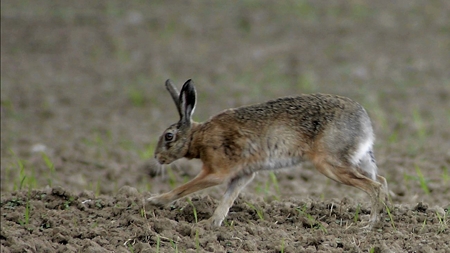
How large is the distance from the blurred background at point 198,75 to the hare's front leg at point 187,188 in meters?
1.34

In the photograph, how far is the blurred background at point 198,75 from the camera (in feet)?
27.8

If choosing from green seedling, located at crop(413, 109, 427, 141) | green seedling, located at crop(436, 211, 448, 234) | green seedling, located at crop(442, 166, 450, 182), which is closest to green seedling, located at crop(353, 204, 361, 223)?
green seedling, located at crop(436, 211, 448, 234)

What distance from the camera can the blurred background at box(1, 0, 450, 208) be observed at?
8.48m

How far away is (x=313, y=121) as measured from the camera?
19.2 ft

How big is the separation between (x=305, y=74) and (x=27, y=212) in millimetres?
8530

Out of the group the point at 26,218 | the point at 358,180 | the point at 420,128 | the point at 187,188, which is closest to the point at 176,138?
the point at 187,188

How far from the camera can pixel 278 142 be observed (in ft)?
19.2

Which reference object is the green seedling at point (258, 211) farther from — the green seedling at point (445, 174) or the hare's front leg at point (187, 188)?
the green seedling at point (445, 174)

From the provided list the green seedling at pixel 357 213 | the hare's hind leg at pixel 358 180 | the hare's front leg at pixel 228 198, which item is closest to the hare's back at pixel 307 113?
the hare's hind leg at pixel 358 180

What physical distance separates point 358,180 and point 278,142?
67 cm

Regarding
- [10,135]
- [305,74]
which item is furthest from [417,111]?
[10,135]

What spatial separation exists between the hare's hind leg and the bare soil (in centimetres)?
13

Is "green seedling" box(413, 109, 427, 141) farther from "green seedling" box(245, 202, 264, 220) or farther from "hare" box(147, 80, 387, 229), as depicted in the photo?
"green seedling" box(245, 202, 264, 220)

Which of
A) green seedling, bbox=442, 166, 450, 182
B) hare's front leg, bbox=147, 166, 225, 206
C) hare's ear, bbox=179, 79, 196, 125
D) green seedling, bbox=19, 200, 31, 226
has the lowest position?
green seedling, bbox=442, 166, 450, 182
